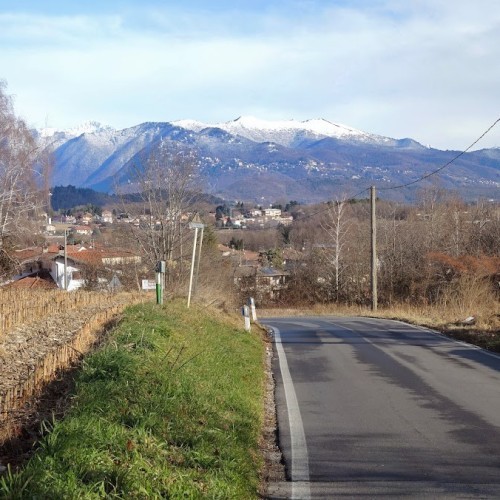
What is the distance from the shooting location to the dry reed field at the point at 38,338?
7.84 m

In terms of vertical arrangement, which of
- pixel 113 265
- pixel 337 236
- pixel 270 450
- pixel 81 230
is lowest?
pixel 270 450

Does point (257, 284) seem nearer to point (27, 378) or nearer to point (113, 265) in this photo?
point (113, 265)

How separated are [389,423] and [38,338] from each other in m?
7.41

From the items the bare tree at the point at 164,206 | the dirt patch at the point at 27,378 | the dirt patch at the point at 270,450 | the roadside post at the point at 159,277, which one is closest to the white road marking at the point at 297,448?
the dirt patch at the point at 270,450

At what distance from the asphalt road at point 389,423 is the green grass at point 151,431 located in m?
0.56

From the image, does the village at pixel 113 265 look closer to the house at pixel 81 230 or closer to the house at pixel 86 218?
the house at pixel 81 230

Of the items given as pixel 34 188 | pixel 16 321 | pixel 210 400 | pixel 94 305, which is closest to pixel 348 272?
pixel 34 188

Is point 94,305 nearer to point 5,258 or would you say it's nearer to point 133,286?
point 5,258

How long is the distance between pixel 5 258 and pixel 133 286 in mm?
8084

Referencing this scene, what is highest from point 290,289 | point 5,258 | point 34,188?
point 34,188

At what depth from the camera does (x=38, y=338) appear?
13305 mm

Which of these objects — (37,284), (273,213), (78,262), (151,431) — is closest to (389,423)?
(151,431)

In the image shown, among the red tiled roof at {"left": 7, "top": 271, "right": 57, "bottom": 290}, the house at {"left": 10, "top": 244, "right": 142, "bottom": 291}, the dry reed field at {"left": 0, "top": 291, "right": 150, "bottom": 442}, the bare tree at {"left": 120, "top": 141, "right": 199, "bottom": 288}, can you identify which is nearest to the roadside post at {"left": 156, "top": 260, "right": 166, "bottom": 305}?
the dry reed field at {"left": 0, "top": 291, "right": 150, "bottom": 442}

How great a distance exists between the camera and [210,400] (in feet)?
27.1
